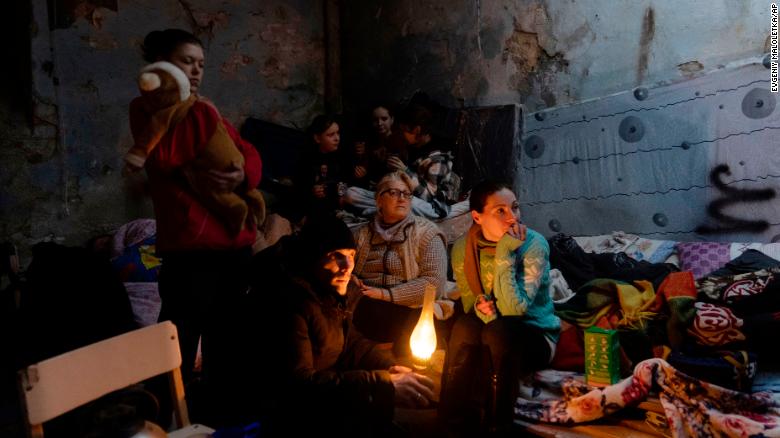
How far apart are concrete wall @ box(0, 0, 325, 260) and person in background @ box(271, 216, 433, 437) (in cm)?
355

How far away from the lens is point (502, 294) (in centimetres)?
310

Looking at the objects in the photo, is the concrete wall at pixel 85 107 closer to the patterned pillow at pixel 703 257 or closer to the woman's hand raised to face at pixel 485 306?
the woman's hand raised to face at pixel 485 306

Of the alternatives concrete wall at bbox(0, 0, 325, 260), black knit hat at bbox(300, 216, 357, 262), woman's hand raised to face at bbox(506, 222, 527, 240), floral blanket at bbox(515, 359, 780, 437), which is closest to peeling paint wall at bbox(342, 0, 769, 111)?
concrete wall at bbox(0, 0, 325, 260)

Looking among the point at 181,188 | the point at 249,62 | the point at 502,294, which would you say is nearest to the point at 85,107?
the point at 249,62

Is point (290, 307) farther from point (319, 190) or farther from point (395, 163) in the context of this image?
point (319, 190)

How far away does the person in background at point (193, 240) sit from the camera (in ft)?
7.76

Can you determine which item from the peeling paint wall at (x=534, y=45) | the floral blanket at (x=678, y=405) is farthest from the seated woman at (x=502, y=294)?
the peeling paint wall at (x=534, y=45)

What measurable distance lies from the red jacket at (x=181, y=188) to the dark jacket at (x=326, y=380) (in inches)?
16.8

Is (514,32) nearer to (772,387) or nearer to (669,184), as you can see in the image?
(669,184)

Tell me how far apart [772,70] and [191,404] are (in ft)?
13.8

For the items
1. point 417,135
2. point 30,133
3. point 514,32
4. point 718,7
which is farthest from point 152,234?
point 718,7

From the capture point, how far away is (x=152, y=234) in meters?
5.06

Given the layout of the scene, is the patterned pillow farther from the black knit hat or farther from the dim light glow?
the black knit hat

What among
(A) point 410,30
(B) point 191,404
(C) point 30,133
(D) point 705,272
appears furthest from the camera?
(A) point 410,30
